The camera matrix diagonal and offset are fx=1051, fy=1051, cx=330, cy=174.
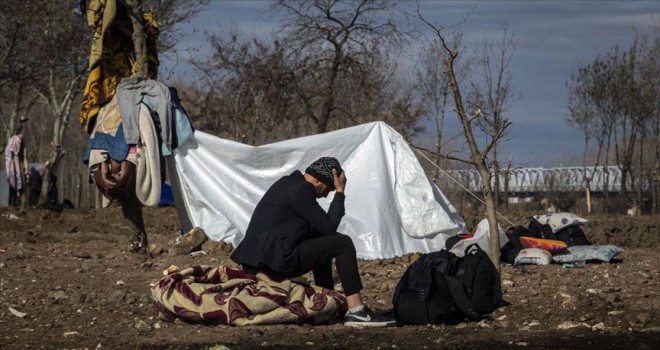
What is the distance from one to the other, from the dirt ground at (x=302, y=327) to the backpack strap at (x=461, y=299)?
4.3 inches

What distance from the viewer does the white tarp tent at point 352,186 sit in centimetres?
1166

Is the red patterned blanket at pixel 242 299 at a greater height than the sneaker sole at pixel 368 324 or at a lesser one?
greater

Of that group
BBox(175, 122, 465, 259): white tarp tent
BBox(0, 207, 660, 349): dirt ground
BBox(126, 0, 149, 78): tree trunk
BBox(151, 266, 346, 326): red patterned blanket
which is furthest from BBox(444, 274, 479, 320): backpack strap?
BBox(126, 0, 149, 78): tree trunk

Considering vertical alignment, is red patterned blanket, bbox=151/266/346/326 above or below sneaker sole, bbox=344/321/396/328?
above

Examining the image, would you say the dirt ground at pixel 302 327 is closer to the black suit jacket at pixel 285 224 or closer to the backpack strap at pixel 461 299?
the backpack strap at pixel 461 299

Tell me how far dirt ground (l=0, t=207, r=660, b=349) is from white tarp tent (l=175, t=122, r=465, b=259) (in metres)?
0.60

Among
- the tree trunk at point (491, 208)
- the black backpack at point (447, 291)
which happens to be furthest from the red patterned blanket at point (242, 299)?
the tree trunk at point (491, 208)

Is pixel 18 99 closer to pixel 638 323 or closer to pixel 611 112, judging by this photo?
pixel 611 112

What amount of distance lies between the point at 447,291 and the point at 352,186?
4799 mm

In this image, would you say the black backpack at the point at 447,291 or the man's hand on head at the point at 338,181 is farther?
the man's hand on head at the point at 338,181

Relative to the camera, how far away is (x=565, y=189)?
3672cm

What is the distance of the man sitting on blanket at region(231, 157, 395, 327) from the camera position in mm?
7371

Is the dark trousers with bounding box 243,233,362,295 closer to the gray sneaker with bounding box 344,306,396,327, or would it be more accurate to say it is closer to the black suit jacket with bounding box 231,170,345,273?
the black suit jacket with bounding box 231,170,345,273

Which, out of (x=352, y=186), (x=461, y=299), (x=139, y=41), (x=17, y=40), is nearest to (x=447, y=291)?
(x=461, y=299)
